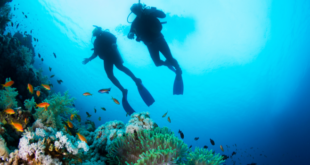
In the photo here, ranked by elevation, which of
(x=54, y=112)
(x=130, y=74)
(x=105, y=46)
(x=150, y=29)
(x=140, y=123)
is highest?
(x=150, y=29)

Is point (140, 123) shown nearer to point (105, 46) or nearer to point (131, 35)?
point (131, 35)

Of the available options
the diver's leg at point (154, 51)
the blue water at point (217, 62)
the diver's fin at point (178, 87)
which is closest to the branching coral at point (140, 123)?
the diver's fin at point (178, 87)

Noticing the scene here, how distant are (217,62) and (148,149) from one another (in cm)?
3372

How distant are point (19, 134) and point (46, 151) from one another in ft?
4.40

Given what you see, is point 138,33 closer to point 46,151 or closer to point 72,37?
point 46,151

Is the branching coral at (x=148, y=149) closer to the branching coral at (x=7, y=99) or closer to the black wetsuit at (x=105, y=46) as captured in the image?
the branching coral at (x=7, y=99)

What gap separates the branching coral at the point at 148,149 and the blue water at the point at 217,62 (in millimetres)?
18425

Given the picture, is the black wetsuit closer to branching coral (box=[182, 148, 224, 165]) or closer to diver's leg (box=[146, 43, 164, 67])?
diver's leg (box=[146, 43, 164, 67])

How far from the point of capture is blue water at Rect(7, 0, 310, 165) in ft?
73.0

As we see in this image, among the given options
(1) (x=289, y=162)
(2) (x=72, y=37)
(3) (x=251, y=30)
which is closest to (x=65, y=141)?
(2) (x=72, y=37)

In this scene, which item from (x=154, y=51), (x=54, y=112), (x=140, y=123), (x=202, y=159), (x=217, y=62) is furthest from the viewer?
(x=217, y=62)

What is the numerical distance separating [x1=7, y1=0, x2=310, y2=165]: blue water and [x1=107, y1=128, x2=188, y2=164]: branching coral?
60.5 ft

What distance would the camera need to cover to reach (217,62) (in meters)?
32.5

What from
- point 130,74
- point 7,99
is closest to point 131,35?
point 130,74
